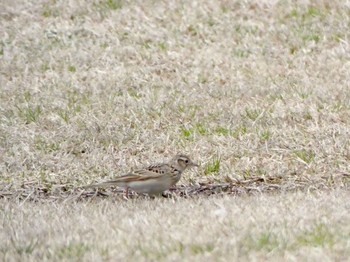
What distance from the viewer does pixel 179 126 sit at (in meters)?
12.2

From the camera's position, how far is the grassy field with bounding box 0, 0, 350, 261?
714 cm

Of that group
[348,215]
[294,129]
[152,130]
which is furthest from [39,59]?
[348,215]

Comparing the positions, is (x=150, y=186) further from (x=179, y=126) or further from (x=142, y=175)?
(x=179, y=126)

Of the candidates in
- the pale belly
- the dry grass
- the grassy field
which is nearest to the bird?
the pale belly

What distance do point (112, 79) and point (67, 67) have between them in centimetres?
84

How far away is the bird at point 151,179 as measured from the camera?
9.86 meters

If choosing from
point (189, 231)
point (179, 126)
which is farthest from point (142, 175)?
point (189, 231)

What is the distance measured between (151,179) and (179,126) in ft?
7.75

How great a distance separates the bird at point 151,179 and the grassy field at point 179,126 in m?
0.15

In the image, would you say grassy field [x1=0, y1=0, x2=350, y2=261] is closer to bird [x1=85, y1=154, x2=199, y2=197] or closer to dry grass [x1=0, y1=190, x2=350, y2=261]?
dry grass [x1=0, y1=190, x2=350, y2=261]

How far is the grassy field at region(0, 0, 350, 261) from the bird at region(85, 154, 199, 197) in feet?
0.48

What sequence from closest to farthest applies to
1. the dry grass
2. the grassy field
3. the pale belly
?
1. the dry grass
2. the grassy field
3. the pale belly

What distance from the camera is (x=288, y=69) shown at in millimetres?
13984

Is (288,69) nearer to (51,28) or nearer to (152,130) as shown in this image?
(152,130)
